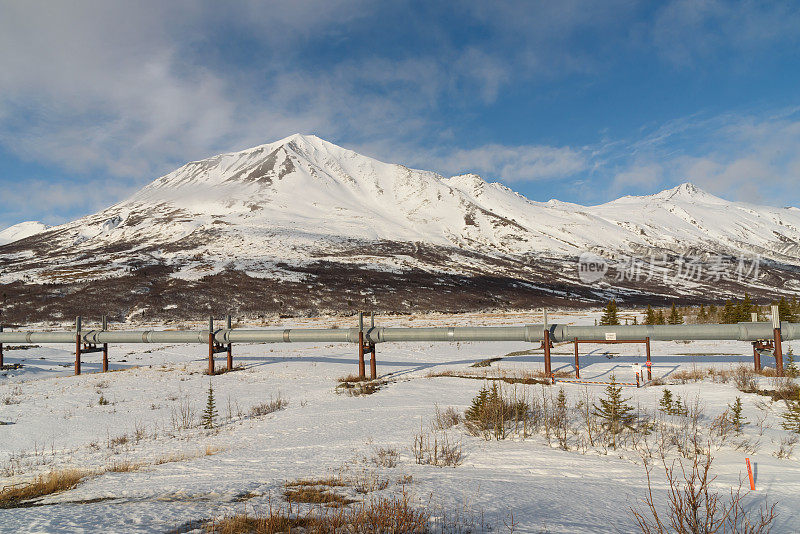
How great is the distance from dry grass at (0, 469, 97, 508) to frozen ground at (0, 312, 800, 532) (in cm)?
28

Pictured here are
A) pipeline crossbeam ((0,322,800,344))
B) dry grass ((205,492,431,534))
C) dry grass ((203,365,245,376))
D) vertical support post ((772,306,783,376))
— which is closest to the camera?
dry grass ((205,492,431,534))

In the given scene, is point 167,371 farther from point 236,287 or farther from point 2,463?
point 236,287

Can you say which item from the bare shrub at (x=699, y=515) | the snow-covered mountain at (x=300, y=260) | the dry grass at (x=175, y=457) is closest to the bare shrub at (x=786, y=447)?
the bare shrub at (x=699, y=515)

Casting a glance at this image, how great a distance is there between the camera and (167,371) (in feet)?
66.6

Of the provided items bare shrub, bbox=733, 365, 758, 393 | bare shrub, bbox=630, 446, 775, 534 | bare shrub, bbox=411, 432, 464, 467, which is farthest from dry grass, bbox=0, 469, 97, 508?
bare shrub, bbox=733, 365, 758, 393

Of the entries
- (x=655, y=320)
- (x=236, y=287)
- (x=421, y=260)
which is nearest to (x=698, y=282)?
(x=421, y=260)

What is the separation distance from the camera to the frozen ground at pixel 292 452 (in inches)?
183

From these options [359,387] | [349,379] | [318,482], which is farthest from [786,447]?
[349,379]

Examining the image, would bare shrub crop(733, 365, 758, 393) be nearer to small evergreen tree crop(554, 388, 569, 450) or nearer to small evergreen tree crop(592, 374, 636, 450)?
small evergreen tree crop(592, 374, 636, 450)

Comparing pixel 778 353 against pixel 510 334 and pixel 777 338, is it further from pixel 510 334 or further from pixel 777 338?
pixel 510 334

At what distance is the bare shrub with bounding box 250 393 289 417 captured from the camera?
1212 centimetres

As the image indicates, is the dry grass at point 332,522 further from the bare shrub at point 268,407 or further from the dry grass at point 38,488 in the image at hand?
the bare shrub at point 268,407

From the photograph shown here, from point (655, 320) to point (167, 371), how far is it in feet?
115

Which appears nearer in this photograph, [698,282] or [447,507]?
[447,507]
